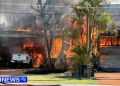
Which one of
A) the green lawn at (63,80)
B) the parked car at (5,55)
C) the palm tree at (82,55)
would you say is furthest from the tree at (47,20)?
the green lawn at (63,80)

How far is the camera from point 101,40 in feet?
65.5

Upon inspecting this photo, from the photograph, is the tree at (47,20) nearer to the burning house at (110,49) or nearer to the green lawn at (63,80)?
the burning house at (110,49)

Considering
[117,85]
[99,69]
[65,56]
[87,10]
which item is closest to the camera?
[117,85]

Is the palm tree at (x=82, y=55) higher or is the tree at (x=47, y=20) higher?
the tree at (x=47, y=20)

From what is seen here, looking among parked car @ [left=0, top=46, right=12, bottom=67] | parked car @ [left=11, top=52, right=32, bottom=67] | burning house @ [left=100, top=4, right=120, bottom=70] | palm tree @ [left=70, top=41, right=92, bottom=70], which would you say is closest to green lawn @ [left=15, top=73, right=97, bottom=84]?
palm tree @ [left=70, top=41, right=92, bottom=70]

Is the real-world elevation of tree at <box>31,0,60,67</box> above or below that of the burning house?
above

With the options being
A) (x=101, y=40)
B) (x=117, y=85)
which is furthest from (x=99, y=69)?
(x=117, y=85)

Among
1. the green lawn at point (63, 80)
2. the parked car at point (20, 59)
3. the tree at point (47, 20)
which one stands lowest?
the green lawn at point (63, 80)

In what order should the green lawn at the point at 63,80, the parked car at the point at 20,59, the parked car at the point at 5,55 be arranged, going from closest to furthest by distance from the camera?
the green lawn at the point at 63,80 → the parked car at the point at 20,59 → the parked car at the point at 5,55

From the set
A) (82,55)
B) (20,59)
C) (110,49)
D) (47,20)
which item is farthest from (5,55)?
(82,55)

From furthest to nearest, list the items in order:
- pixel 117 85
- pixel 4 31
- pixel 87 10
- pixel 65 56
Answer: pixel 4 31 < pixel 65 56 < pixel 87 10 < pixel 117 85

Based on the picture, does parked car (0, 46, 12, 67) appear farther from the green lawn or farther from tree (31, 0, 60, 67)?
the green lawn

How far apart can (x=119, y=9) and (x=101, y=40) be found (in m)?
3.14

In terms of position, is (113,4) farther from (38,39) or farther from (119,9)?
(38,39)
